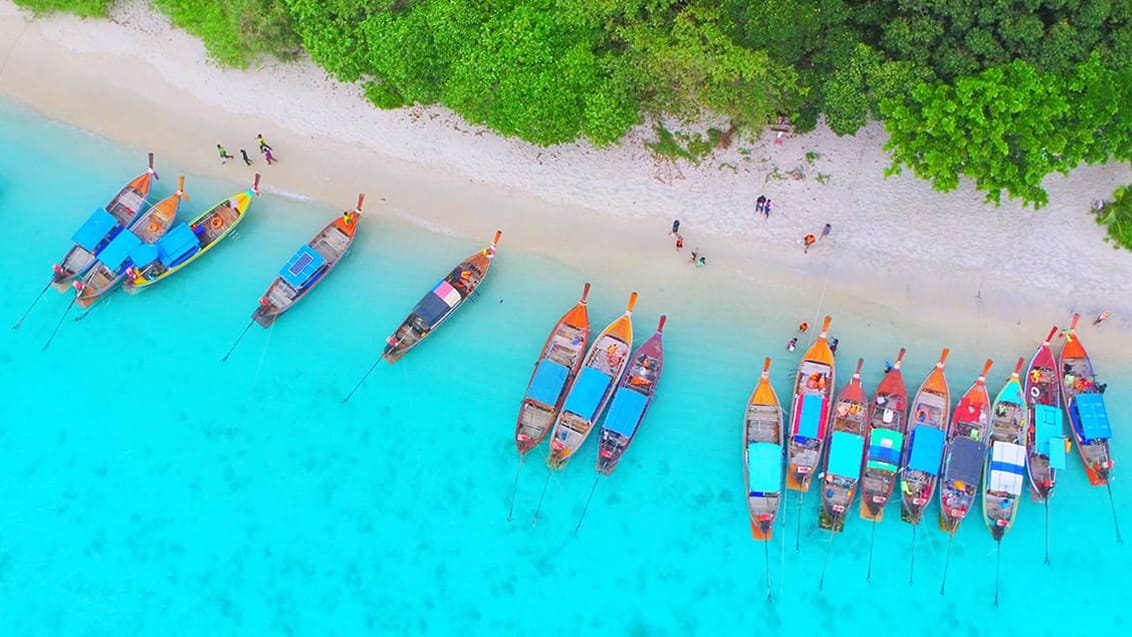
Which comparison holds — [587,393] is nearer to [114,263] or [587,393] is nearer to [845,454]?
[845,454]

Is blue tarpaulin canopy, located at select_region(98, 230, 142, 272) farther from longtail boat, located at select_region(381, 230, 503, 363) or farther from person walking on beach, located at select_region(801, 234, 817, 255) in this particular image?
person walking on beach, located at select_region(801, 234, 817, 255)

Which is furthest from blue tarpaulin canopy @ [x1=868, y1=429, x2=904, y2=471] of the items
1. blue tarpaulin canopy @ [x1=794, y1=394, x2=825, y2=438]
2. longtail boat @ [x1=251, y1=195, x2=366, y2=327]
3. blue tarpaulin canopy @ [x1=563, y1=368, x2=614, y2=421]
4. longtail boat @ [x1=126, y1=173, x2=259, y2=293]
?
longtail boat @ [x1=126, y1=173, x2=259, y2=293]

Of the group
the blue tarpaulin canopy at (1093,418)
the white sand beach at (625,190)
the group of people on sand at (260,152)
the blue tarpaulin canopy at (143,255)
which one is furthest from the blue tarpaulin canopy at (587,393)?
the blue tarpaulin canopy at (143,255)

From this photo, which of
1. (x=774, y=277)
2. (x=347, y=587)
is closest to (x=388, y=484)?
(x=347, y=587)

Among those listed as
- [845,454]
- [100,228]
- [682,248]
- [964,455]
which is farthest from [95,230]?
[964,455]

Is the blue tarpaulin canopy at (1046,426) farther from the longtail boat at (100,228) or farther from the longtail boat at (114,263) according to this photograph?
the longtail boat at (100,228)
